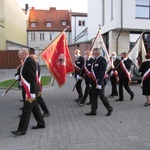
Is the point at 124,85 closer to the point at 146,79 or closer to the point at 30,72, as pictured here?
the point at 146,79

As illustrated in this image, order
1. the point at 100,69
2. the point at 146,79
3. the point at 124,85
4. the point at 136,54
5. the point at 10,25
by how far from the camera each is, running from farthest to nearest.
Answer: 1. the point at 10,25
2. the point at 136,54
3. the point at 124,85
4. the point at 146,79
5. the point at 100,69

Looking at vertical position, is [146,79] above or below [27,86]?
below

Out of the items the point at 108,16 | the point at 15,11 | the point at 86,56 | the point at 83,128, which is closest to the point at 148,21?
the point at 108,16

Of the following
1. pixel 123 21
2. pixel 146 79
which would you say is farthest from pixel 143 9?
pixel 146 79

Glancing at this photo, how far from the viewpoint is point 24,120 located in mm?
5473

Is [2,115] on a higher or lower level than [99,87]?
lower

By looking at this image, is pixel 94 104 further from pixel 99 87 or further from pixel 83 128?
pixel 83 128

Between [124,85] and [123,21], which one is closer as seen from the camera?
[124,85]

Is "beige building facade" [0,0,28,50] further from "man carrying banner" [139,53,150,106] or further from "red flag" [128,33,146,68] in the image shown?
"man carrying banner" [139,53,150,106]

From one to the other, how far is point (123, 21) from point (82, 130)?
15769mm

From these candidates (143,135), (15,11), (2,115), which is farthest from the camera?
(15,11)

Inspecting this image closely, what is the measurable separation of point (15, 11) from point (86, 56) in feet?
118

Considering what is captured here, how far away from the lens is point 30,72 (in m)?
5.36

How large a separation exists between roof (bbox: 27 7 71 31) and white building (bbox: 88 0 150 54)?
31.9 meters
